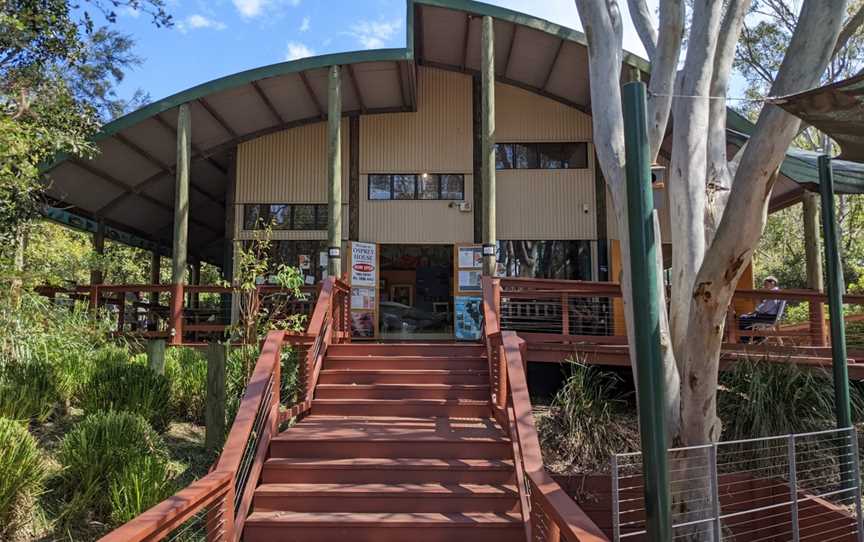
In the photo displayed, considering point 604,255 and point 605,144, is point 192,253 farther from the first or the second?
point 605,144

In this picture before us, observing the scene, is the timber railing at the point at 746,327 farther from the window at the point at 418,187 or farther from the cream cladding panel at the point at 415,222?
the window at the point at 418,187

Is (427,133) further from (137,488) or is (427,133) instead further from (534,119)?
(137,488)

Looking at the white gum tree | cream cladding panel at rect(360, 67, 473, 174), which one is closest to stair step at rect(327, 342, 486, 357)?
the white gum tree

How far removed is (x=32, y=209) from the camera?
6883 millimetres

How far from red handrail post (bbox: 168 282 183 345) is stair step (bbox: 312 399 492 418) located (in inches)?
184

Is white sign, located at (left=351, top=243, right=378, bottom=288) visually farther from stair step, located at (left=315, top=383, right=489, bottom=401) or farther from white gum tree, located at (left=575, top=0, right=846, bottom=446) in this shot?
white gum tree, located at (left=575, top=0, right=846, bottom=446)

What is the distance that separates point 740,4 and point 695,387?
2734 millimetres

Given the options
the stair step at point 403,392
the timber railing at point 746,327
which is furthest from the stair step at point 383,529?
the timber railing at point 746,327

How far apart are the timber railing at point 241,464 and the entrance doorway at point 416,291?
6.50 m

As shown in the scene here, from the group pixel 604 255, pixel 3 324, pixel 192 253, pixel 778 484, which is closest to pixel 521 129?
pixel 604 255

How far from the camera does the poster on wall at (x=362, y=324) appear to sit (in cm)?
1151

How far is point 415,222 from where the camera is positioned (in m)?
12.1

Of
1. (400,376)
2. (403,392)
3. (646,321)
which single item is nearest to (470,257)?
(400,376)

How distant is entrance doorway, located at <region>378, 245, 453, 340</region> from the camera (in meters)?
13.3
